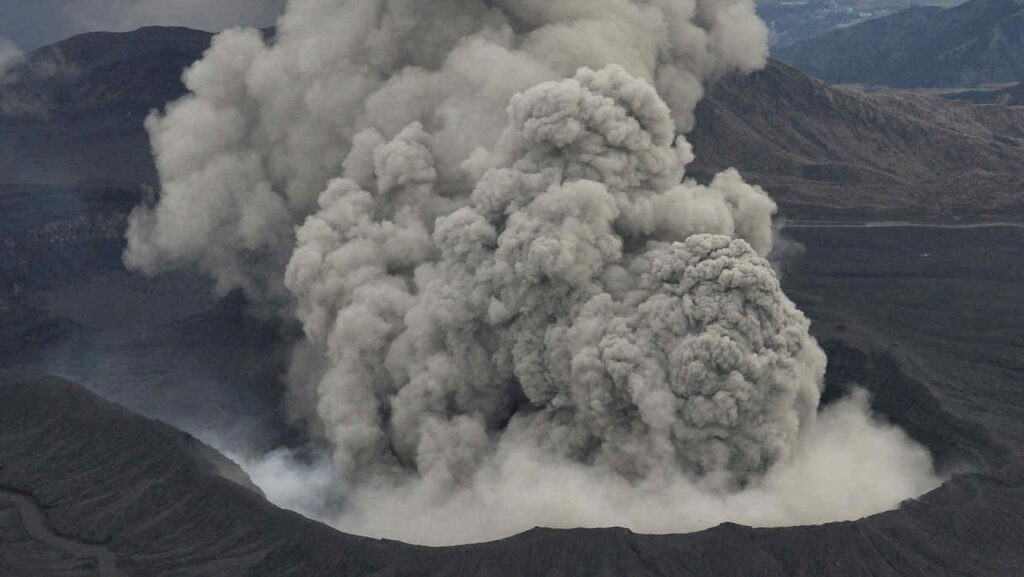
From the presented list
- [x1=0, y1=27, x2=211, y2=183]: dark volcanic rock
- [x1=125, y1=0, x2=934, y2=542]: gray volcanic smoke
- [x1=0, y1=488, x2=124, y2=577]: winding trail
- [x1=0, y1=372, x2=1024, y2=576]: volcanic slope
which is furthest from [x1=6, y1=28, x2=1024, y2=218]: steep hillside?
[x1=0, y1=488, x2=124, y2=577]: winding trail

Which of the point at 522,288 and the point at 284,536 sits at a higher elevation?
the point at 522,288

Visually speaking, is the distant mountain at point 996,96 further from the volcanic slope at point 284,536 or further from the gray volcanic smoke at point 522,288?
the volcanic slope at point 284,536

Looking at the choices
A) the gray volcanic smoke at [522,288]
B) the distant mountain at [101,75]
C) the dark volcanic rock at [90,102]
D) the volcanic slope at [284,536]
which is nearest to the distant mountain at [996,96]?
the gray volcanic smoke at [522,288]

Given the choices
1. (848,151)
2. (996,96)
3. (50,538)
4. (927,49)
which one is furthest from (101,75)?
(927,49)

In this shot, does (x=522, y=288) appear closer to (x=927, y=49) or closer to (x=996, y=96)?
(x=996, y=96)

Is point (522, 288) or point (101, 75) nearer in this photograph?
point (522, 288)

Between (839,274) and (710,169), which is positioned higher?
(710,169)

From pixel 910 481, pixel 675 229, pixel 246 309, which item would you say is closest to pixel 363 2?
pixel 246 309

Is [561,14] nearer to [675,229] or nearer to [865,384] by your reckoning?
[675,229]
